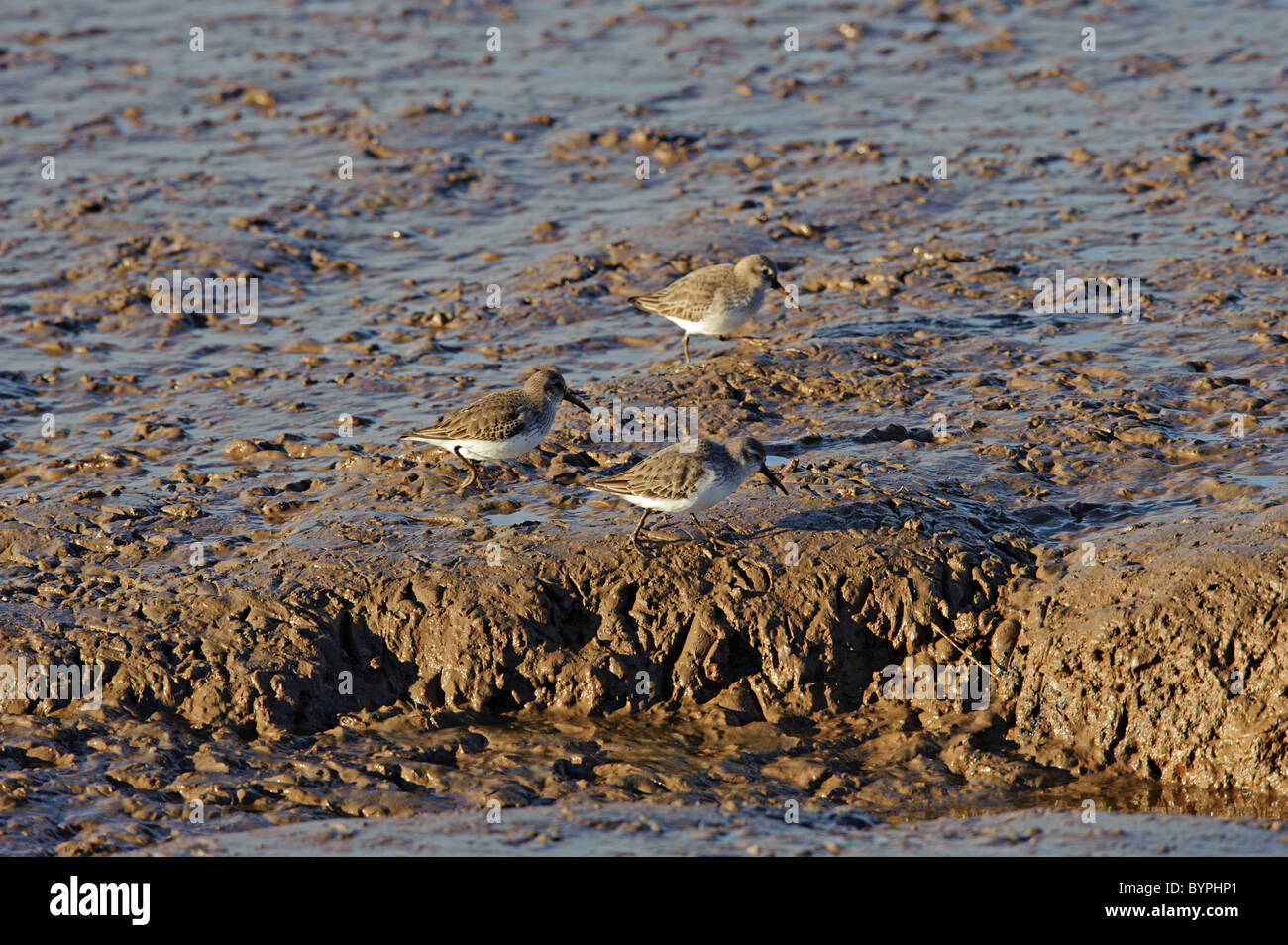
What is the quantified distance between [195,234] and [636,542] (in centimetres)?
790

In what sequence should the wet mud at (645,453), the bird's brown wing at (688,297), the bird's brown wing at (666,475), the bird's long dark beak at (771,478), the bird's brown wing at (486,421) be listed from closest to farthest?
the wet mud at (645,453) → the bird's brown wing at (666,475) → the bird's long dark beak at (771,478) → the bird's brown wing at (486,421) → the bird's brown wing at (688,297)

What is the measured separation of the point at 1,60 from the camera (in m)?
20.1

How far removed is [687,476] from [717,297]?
3.34 metres

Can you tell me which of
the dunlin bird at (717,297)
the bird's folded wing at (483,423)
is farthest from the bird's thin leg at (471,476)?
the dunlin bird at (717,297)

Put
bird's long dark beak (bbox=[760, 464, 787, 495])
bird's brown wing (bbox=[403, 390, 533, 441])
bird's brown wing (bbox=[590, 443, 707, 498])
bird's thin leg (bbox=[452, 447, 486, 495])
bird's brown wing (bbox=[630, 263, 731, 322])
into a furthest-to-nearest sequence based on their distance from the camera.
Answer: bird's brown wing (bbox=[630, 263, 731, 322]) < bird's thin leg (bbox=[452, 447, 486, 495]) < bird's brown wing (bbox=[403, 390, 533, 441]) < bird's long dark beak (bbox=[760, 464, 787, 495]) < bird's brown wing (bbox=[590, 443, 707, 498])

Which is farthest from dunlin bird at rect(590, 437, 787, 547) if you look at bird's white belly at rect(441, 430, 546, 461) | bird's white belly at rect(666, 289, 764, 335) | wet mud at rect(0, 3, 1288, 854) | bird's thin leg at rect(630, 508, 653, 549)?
bird's white belly at rect(666, 289, 764, 335)

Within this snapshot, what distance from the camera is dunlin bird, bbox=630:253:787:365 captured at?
1174 cm

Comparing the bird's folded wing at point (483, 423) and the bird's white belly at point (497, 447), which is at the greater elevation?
the bird's folded wing at point (483, 423)

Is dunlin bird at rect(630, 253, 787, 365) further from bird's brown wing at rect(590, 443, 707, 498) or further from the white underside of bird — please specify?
bird's brown wing at rect(590, 443, 707, 498)

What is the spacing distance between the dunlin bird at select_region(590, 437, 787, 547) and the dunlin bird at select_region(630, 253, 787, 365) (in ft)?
9.21

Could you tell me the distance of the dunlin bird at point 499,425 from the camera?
9719 mm

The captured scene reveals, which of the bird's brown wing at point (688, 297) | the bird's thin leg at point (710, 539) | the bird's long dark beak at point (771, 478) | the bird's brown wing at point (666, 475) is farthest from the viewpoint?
the bird's brown wing at point (688, 297)

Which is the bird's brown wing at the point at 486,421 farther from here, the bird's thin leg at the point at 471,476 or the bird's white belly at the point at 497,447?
the bird's thin leg at the point at 471,476

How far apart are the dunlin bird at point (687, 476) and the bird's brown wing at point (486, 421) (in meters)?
0.92
